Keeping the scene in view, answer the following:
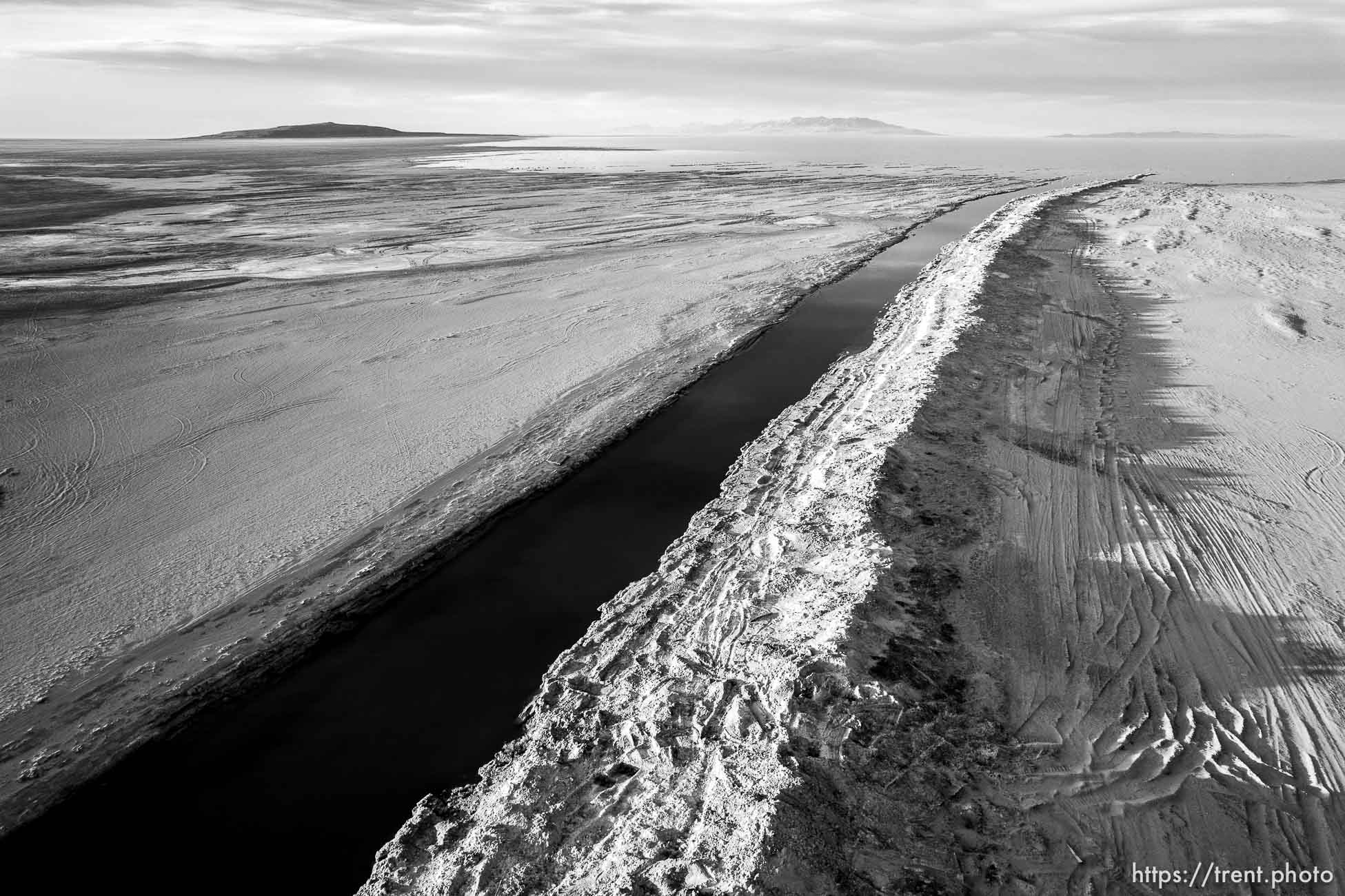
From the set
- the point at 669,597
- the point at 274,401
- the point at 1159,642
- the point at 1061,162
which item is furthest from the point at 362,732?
the point at 1061,162

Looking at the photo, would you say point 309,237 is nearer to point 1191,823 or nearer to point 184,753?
point 184,753

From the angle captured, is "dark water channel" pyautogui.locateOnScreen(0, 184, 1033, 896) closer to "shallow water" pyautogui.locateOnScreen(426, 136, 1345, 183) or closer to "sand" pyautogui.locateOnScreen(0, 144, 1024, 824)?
"sand" pyautogui.locateOnScreen(0, 144, 1024, 824)

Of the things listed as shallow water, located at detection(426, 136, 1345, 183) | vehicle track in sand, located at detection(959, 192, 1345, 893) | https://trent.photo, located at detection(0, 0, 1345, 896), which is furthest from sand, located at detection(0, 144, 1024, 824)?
shallow water, located at detection(426, 136, 1345, 183)

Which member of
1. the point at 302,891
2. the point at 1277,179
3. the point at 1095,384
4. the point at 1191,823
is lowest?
the point at 302,891

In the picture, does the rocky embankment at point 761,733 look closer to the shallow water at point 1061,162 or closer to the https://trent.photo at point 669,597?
the https://trent.photo at point 669,597

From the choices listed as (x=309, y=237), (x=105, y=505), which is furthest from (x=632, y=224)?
(x=105, y=505)
